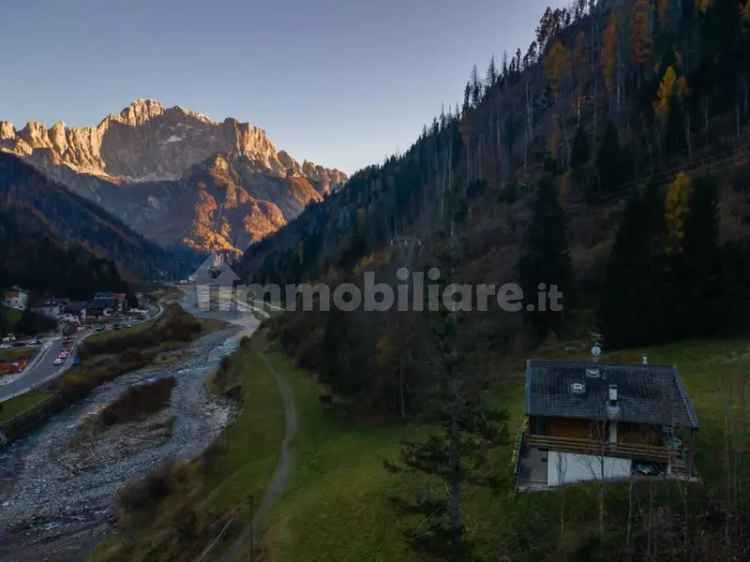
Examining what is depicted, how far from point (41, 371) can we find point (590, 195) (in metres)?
68.9

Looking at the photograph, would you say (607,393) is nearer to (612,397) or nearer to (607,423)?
(612,397)

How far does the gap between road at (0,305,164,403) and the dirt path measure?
26790 mm

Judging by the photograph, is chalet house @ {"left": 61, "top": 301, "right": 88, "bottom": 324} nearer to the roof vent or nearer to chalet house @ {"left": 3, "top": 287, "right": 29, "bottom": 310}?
chalet house @ {"left": 3, "top": 287, "right": 29, "bottom": 310}

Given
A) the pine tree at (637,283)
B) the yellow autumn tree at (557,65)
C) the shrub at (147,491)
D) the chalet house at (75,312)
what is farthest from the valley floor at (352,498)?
the yellow autumn tree at (557,65)

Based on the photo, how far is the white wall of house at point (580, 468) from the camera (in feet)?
62.9

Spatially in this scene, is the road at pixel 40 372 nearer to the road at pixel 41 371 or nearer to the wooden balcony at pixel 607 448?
the road at pixel 41 371

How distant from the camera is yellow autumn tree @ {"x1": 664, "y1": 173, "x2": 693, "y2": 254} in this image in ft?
118

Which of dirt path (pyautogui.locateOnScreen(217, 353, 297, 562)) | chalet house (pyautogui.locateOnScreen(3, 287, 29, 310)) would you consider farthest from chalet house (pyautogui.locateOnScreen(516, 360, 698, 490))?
chalet house (pyautogui.locateOnScreen(3, 287, 29, 310))

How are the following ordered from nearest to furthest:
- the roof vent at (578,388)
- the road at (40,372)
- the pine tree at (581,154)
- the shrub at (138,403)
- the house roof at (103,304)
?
1. the roof vent at (578,388)
2. the shrub at (138,403)
3. the road at (40,372)
4. the pine tree at (581,154)
5. the house roof at (103,304)

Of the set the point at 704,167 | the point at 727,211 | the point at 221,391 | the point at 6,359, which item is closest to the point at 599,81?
the point at 704,167

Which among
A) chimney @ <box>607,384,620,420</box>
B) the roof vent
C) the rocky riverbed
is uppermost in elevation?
the roof vent

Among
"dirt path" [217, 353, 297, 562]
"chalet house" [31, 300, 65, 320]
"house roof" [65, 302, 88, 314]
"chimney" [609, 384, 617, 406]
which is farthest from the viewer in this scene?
"house roof" [65, 302, 88, 314]

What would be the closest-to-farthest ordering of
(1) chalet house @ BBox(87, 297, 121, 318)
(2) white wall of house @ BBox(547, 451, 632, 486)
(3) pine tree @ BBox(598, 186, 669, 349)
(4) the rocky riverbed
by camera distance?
(2) white wall of house @ BBox(547, 451, 632, 486) < (4) the rocky riverbed < (3) pine tree @ BBox(598, 186, 669, 349) < (1) chalet house @ BBox(87, 297, 121, 318)

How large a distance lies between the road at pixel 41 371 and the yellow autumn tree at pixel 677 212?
58.9 meters
